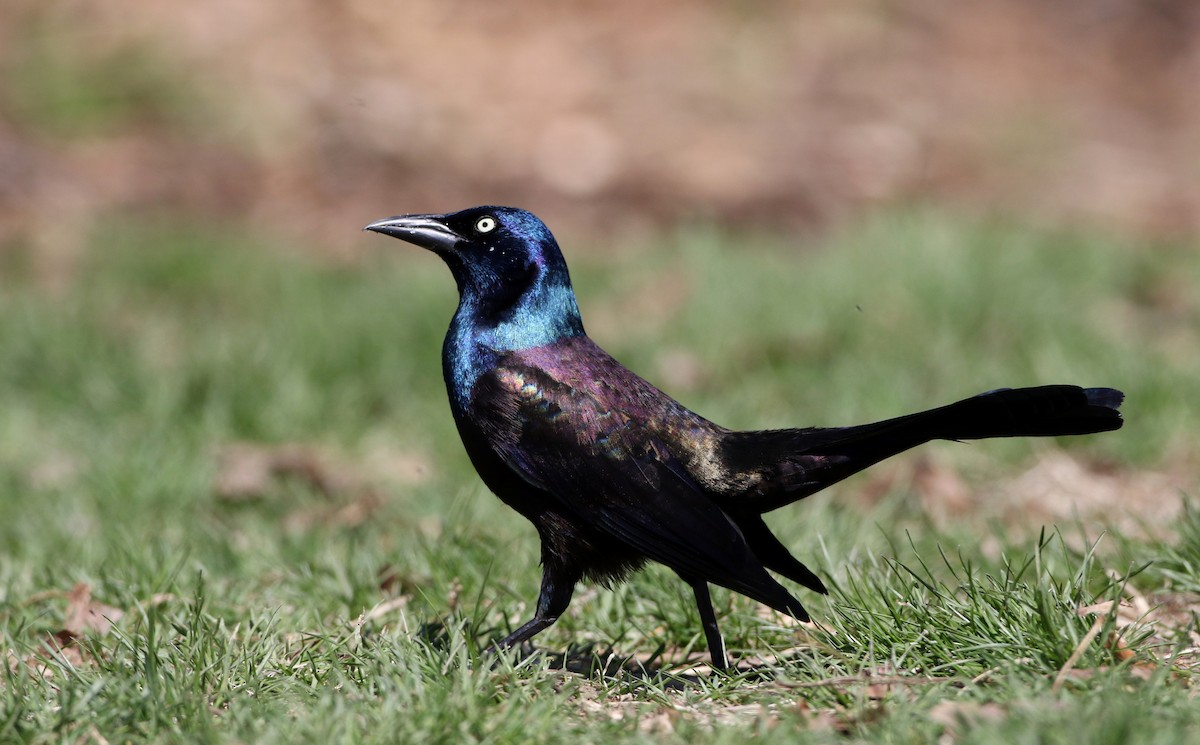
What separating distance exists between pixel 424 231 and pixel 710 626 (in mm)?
1304

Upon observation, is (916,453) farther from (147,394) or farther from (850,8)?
(850,8)

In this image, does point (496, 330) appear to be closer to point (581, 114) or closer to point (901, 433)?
point (901, 433)

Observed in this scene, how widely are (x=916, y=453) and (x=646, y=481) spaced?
253cm

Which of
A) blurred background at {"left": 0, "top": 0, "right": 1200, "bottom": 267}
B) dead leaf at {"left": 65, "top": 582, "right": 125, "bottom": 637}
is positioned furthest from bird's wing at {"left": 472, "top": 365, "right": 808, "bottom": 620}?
blurred background at {"left": 0, "top": 0, "right": 1200, "bottom": 267}

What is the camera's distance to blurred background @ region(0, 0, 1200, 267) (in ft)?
31.4

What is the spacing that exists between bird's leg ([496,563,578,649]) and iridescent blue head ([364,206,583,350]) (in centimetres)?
59

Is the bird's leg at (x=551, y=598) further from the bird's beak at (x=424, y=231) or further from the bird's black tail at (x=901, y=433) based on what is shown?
the bird's beak at (x=424, y=231)

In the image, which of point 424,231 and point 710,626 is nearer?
point 710,626

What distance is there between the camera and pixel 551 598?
3.27 m

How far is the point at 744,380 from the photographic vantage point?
255 inches

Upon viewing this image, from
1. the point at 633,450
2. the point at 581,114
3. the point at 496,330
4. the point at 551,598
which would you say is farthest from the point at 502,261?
the point at 581,114

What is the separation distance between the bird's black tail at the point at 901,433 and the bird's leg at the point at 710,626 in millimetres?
255

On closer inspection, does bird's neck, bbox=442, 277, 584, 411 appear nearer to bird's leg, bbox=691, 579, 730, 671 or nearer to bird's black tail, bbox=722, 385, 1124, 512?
bird's black tail, bbox=722, 385, 1124, 512

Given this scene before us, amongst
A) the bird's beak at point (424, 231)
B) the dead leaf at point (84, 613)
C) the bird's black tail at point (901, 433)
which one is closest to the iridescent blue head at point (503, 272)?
the bird's beak at point (424, 231)
